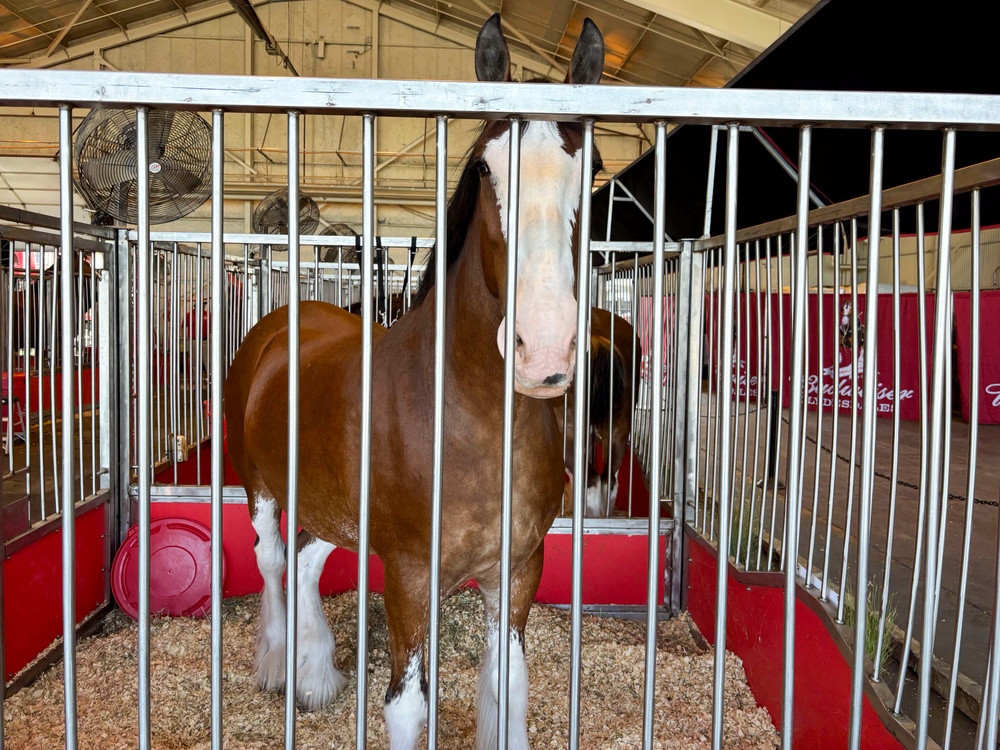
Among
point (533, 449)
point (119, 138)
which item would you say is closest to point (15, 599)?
point (533, 449)

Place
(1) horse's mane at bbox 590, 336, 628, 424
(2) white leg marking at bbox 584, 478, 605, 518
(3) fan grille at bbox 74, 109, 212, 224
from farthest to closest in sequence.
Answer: (2) white leg marking at bbox 584, 478, 605, 518 < (3) fan grille at bbox 74, 109, 212, 224 < (1) horse's mane at bbox 590, 336, 628, 424

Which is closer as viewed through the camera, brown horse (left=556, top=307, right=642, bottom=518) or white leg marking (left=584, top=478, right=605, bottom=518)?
brown horse (left=556, top=307, right=642, bottom=518)

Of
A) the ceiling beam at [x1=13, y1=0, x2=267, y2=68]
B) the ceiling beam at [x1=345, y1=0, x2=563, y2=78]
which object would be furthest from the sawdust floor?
the ceiling beam at [x1=13, y1=0, x2=267, y2=68]

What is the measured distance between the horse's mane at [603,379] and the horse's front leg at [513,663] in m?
1.91

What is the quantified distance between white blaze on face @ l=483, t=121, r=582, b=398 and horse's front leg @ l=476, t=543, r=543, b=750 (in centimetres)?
94

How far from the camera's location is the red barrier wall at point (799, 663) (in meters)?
2.03

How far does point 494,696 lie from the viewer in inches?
83.1

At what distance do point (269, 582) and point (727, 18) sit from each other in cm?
765

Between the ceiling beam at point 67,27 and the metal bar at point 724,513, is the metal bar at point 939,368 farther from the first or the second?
the ceiling beam at point 67,27

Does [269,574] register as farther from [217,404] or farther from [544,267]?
[544,267]

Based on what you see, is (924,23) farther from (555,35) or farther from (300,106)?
(555,35)

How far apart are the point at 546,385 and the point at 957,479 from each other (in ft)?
17.1

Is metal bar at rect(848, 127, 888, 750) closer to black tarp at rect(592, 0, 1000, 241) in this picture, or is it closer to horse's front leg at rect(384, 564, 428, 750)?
horse's front leg at rect(384, 564, 428, 750)

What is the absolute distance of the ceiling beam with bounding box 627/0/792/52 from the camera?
771 cm
